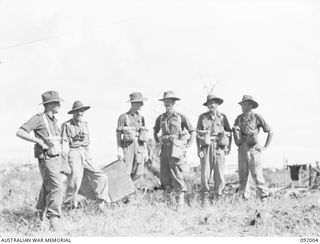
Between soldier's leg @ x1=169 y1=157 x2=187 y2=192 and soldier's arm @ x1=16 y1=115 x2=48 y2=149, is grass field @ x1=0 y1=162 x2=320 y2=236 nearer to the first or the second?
soldier's leg @ x1=169 y1=157 x2=187 y2=192

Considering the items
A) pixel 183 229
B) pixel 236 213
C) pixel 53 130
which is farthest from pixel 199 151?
pixel 53 130

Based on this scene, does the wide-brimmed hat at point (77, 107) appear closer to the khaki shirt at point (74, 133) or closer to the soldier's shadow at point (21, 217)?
the khaki shirt at point (74, 133)

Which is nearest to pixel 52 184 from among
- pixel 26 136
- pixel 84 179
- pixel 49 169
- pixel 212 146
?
pixel 49 169

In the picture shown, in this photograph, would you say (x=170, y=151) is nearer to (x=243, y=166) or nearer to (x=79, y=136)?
(x=243, y=166)

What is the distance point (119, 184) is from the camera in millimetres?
8859

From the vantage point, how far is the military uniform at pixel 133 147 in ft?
30.7

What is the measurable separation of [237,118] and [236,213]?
2.26 meters

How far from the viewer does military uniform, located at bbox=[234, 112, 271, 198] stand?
9.38m

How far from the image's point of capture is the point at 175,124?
912 cm

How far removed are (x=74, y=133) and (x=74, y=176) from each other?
0.80 m

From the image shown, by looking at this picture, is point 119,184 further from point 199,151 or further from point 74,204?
point 199,151

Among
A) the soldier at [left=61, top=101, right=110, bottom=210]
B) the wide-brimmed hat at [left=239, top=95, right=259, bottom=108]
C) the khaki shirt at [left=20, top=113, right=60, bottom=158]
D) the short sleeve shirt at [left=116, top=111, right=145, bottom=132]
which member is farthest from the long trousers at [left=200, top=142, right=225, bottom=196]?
the khaki shirt at [left=20, top=113, right=60, bottom=158]

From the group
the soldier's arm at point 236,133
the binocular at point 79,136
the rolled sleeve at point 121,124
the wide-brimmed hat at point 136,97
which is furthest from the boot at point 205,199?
the binocular at point 79,136

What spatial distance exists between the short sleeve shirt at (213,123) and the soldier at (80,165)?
7.58ft
